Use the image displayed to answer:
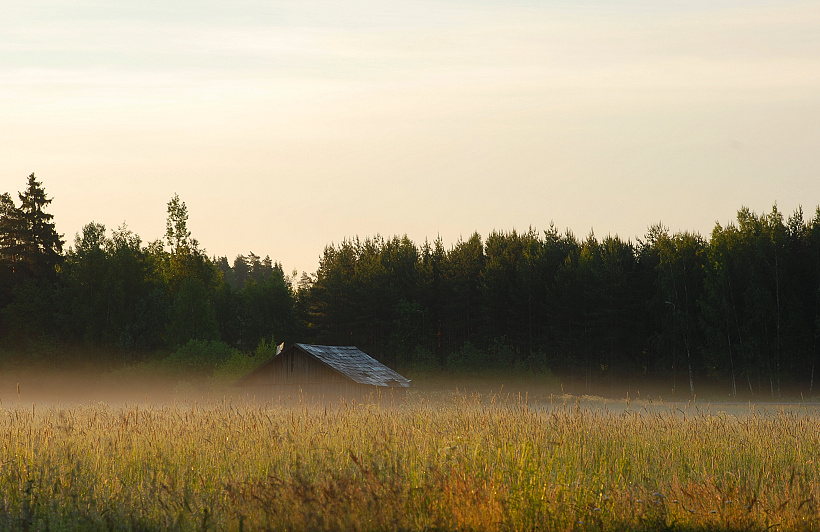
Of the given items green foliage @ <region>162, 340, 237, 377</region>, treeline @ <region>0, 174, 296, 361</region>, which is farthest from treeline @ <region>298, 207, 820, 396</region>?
green foliage @ <region>162, 340, 237, 377</region>

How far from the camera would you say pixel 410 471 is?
9.88 metres

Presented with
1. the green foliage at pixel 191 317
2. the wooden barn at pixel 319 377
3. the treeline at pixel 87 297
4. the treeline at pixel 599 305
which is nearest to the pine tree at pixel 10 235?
the treeline at pixel 87 297

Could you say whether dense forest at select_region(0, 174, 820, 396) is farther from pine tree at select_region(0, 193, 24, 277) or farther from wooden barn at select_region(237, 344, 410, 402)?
wooden barn at select_region(237, 344, 410, 402)

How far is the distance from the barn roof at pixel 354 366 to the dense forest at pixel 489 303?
25.4m

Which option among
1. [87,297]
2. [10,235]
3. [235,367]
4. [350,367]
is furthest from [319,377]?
[10,235]

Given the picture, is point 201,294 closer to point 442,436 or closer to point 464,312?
point 464,312

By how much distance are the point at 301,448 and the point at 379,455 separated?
118cm

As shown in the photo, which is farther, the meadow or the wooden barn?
the wooden barn

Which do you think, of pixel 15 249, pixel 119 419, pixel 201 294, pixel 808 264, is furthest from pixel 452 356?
pixel 119 419

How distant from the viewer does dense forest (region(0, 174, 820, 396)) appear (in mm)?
59938

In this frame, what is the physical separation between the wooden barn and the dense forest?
27164mm

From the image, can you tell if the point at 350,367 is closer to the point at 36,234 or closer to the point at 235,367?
the point at 235,367

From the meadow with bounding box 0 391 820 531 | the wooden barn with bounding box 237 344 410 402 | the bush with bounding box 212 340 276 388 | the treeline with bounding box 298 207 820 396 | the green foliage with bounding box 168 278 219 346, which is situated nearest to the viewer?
the meadow with bounding box 0 391 820 531

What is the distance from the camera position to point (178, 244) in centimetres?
8125
